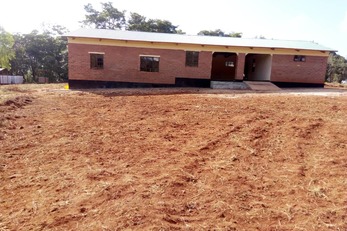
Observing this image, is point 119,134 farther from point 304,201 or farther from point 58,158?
point 304,201

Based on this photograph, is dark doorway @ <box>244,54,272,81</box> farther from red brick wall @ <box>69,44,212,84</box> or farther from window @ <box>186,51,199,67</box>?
window @ <box>186,51,199,67</box>

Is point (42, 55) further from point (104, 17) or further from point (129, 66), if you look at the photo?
point (129, 66)

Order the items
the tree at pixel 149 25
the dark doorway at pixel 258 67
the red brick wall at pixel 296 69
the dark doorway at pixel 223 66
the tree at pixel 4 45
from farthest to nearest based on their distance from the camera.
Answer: the tree at pixel 149 25 < the tree at pixel 4 45 < the dark doorway at pixel 223 66 < the dark doorway at pixel 258 67 < the red brick wall at pixel 296 69

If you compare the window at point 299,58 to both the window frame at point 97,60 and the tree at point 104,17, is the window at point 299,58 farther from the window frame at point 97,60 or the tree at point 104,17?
the tree at point 104,17

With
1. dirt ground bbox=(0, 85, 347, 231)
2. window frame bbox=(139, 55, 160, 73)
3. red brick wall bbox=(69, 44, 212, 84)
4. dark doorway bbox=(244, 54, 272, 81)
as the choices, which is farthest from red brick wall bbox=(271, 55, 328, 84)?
dirt ground bbox=(0, 85, 347, 231)

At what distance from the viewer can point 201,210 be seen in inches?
146

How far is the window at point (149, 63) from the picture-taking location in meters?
20.6

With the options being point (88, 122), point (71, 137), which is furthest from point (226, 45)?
point (71, 137)

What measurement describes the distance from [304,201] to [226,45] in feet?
58.0

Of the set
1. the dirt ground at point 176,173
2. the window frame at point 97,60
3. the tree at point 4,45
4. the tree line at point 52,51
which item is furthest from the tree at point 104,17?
the dirt ground at point 176,173

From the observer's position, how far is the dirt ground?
11.6ft

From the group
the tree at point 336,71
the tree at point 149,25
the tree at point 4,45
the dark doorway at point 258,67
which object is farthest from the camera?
the tree at point 336,71

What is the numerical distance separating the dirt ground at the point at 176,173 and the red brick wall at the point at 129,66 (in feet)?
39.3

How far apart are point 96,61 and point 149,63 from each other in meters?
4.03
